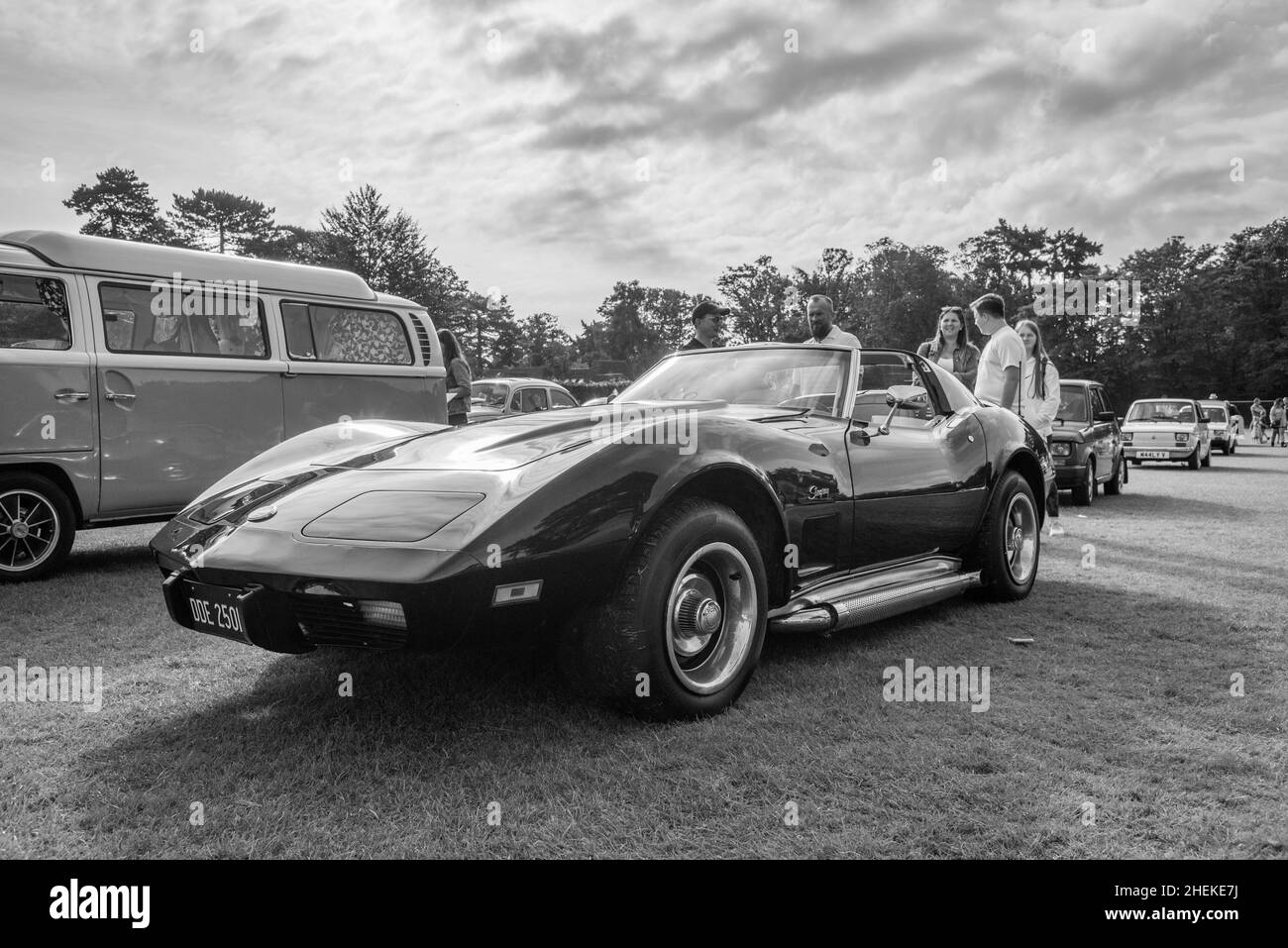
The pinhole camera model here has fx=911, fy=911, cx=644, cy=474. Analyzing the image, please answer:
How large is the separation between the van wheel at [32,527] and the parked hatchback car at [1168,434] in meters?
18.6

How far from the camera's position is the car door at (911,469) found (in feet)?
12.7

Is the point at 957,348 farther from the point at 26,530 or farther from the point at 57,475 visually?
the point at 26,530

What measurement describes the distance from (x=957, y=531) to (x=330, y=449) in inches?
119

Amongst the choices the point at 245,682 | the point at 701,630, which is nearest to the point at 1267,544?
the point at 701,630

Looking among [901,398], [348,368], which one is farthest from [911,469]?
[348,368]

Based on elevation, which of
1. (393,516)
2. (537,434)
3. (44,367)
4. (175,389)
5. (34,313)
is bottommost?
(393,516)

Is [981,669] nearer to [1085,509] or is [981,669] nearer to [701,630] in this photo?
[701,630]

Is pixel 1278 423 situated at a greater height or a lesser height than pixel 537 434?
lesser

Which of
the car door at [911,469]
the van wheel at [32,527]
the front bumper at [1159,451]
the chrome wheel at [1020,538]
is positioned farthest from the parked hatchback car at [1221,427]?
the van wheel at [32,527]

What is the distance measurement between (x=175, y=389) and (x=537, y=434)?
4130 millimetres

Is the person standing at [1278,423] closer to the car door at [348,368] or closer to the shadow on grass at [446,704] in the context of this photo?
the shadow on grass at [446,704]

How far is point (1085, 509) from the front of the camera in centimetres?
1023

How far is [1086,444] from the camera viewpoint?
10875 mm

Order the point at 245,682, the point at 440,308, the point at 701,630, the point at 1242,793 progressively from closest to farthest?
the point at 1242,793 → the point at 701,630 → the point at 245,682 → the point at 440,308
